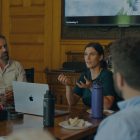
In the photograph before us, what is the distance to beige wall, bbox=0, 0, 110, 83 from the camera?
205 inches

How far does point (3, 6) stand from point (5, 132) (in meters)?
3.53

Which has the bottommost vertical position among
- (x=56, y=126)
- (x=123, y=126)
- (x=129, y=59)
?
(x=56, y=126)

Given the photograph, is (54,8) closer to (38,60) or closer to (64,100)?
(38,60)

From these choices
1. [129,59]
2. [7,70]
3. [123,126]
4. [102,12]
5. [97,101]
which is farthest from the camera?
[102,12]

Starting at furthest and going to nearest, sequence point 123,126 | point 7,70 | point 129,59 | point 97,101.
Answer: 1. point 7,70
2. point 97,101
3. point 129,59
4. point 123,126

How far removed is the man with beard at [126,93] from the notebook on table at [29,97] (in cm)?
131

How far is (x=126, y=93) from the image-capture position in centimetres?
137

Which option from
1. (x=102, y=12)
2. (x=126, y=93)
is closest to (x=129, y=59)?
(x=126, y=93)

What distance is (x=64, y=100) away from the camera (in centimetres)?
482

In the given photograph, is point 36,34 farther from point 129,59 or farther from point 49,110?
point 129,59

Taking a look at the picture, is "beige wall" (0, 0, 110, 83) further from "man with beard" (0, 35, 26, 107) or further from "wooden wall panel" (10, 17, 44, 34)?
"man with beard" (0, 35, 26, 107)

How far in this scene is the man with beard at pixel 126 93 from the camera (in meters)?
1.23

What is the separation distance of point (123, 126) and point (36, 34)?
4201mm

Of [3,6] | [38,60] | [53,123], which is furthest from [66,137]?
[3,6]
